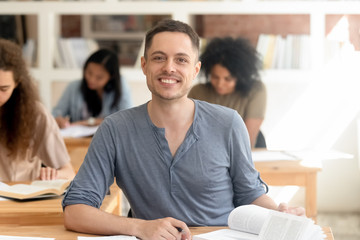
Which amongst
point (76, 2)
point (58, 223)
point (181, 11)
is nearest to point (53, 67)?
point (76, 2)

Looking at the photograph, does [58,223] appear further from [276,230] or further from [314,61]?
[314,61]

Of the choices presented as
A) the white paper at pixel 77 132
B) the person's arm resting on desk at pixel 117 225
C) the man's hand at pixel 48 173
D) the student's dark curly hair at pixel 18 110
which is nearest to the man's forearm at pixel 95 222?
the person's arm resting on desk at pixel 117 225

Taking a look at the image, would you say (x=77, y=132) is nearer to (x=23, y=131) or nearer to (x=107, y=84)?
Result: (x=107, y=84)

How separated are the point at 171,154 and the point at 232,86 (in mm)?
2113

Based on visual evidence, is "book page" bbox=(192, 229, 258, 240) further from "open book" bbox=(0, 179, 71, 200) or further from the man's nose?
"open book" bbox=(0, 179, 71, 200)

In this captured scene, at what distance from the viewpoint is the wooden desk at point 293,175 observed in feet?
10.3

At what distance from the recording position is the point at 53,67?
496 cm

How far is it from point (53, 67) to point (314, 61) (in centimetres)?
215

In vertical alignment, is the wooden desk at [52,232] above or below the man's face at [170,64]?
below

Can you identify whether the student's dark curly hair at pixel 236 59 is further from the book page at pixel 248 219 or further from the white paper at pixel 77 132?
the book page at pixel 248 219

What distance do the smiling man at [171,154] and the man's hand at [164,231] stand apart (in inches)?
8.5

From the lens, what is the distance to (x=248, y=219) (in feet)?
5.41

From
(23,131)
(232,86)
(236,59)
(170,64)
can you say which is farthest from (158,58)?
(236,59)

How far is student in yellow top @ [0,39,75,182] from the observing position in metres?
2.72
